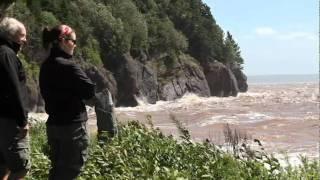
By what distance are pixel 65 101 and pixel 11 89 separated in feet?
1.58

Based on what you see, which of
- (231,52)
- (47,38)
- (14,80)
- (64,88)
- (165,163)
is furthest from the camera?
(231,52)

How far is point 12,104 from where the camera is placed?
5.24 meters

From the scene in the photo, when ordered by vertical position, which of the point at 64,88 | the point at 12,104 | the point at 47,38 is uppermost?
the point at 47,38

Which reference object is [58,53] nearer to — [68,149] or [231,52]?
[68,149]

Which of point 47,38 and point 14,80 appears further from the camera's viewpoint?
point 47,38

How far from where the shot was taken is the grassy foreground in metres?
6.62

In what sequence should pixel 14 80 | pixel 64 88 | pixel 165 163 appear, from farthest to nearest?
pixel 165 163 < pixel 64 88 < pixel 14 80

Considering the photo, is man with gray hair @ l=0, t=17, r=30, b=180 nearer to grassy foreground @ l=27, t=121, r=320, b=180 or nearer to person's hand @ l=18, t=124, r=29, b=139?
person's hand @ l=18, t=124, r=29, b=139

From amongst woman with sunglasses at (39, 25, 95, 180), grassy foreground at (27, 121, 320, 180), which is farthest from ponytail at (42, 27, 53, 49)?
grassy foreground at (27, 121, 320, 180)

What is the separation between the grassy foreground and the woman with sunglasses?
101 centimetres

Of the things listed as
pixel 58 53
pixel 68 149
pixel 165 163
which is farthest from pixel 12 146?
pixel 165 163

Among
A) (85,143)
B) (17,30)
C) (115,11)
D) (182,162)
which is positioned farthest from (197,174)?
(115,11)

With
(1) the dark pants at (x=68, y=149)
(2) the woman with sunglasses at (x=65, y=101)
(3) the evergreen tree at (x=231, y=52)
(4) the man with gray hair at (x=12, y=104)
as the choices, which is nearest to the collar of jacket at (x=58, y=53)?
(2) the woman with sunglasses at (x=65, y=101)

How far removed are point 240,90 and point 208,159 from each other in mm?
81355
